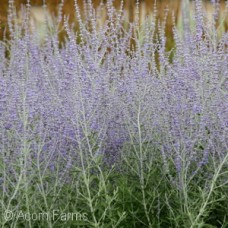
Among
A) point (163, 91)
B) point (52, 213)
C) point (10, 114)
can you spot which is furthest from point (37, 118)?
point (163, 91)

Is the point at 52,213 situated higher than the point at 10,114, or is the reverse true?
the point at 10,114

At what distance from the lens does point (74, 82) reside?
12.5 feet

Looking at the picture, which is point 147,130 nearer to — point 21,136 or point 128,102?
point 128,102

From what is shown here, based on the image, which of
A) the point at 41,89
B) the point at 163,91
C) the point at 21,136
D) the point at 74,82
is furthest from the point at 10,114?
the point at 163,91

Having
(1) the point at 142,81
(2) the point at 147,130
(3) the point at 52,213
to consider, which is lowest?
(3) the point at 52,213

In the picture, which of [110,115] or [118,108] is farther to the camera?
Result: [118,108]

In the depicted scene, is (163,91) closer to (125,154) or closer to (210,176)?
(125,154)

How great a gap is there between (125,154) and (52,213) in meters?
0.72

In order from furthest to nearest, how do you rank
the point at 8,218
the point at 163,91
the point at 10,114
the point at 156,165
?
the point at 163,91 → the point at 156,165 → the point at 10,114 → the point at 8,218

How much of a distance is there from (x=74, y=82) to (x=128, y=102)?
0.51 metres

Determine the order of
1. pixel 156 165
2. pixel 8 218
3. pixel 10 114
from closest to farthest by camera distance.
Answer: pixel 8 218
pixel 10 114
pixel 156 165

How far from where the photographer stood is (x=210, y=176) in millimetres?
3846

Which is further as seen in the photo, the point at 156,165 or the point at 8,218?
the point at 156,165

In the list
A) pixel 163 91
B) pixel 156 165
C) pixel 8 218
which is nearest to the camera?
pixel 8 218
